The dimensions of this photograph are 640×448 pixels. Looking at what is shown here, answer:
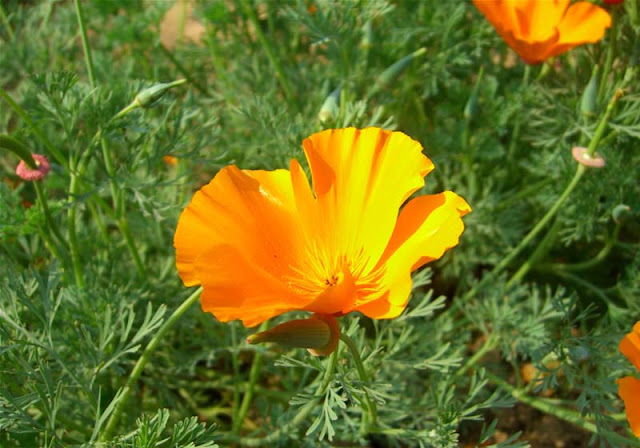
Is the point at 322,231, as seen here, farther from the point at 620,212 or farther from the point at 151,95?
the point at 620,212

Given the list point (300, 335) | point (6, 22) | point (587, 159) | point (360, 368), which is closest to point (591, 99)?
point (587, 159)

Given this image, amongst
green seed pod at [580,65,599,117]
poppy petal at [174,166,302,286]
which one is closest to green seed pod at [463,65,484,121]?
green seed pod at [580,65,599,117]

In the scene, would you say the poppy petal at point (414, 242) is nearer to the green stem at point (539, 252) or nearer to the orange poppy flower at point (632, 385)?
the orange poppy flower at point (632, 385)

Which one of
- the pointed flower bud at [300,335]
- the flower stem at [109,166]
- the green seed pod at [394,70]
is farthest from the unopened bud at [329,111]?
the pointed flower bud at [300,335]

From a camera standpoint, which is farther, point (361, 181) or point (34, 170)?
point (34, 170)

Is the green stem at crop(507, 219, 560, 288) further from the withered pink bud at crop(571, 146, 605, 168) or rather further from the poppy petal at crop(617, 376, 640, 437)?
the poppy petal at crop(617, 376, 640, 437)

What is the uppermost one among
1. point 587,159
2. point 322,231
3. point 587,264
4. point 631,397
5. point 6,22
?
point 6,22
